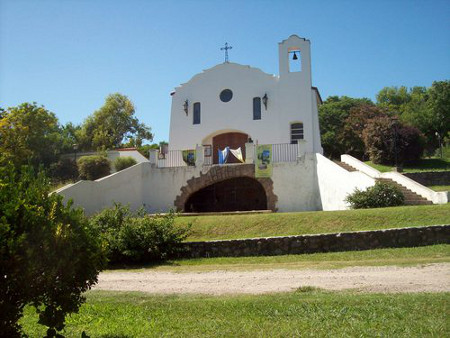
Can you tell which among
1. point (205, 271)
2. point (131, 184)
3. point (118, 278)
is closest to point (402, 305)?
point (205, 271)

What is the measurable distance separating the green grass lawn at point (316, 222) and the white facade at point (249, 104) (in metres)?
9.48

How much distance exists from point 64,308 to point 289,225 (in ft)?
35.1

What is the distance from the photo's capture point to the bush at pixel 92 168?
24.2 meters

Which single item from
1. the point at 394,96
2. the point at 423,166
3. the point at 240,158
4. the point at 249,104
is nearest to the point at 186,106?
the point at 249,104

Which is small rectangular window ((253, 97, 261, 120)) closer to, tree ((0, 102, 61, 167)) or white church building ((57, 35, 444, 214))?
white church building ((57, 35, 444, 214))

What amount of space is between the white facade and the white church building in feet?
0.19

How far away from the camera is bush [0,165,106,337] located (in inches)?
165

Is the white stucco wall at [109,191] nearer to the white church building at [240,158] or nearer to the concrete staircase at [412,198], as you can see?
the white church building at [240,158]

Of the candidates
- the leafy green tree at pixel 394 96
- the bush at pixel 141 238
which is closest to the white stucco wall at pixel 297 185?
the bush at pixel 141 238

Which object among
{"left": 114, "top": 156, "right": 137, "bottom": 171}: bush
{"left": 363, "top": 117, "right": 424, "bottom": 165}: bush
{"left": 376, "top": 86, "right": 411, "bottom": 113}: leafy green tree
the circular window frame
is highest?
{"left": 376, "top": 86, "right": 411, "bottom": 113}: leafy green tree

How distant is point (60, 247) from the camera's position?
4.55 metres

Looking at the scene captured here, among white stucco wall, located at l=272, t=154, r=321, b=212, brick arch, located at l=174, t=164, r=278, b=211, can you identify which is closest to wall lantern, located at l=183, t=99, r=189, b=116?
brick arch, located at l=174, t=164, r=278, b=211

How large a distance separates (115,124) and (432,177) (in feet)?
103

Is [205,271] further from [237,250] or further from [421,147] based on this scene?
[421,147]
